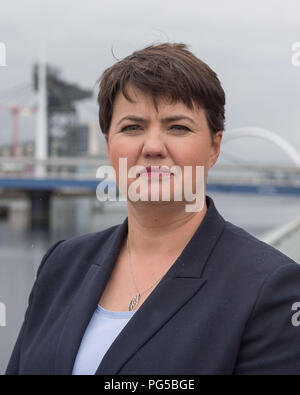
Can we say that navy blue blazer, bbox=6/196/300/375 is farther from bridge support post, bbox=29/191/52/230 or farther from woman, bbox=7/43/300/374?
bridge support post, bbox=29/191/52/230

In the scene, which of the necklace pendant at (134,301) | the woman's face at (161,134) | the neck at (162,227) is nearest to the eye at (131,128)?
the woman's face at (161,134)

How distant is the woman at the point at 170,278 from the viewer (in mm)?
649

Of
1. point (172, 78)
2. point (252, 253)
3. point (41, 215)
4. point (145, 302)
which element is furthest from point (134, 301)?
point (41, 215)

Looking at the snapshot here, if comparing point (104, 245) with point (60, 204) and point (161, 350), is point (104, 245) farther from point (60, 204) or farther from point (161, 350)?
point (60, 204)

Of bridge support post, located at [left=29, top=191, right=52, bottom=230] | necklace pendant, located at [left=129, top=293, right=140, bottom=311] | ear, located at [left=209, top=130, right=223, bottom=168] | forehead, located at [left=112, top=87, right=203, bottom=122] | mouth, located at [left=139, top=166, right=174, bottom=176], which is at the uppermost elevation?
forehead, located at [left=112, top=87, right=203, bottom=122]

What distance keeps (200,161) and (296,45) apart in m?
0.61

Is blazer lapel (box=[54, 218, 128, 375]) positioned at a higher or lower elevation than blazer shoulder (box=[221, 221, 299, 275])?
lower

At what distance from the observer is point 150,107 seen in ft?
2.34

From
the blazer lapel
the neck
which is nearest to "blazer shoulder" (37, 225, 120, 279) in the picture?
the blazer lapel

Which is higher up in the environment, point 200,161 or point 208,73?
point 208,73

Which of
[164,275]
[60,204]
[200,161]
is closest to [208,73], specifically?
[200,161]

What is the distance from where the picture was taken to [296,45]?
3.86 feet

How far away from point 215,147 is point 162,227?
0.49 feet

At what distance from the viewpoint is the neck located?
74 cm
